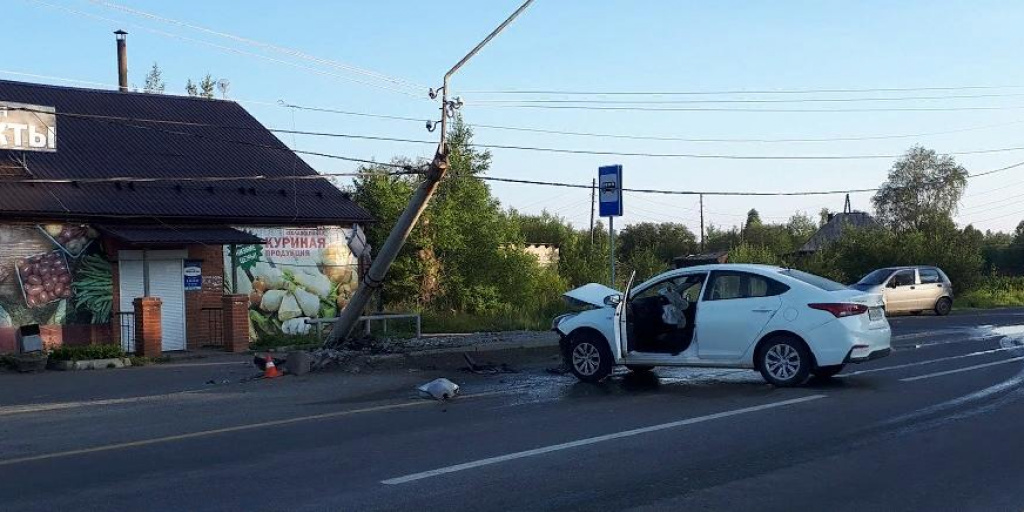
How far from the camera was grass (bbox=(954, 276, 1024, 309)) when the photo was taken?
36.3 meters

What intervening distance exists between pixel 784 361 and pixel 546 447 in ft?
15.0

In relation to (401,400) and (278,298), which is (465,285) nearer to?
(278,298)

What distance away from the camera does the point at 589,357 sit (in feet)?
43.8

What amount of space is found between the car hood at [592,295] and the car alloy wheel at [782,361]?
2332mm

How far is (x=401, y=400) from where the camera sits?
40.5ft

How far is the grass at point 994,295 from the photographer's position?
3628 centimetres

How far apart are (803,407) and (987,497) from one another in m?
3.83

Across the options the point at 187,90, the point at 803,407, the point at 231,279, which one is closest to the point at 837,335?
the point at 803,407

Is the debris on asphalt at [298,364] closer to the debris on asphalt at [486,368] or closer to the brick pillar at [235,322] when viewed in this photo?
the debris on asphalt at [486,368]

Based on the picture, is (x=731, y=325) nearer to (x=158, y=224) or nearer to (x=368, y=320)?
(x=368, y=320)

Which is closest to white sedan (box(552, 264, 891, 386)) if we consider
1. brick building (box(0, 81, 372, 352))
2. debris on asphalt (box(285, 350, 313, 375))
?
debris on asphalt (box(285, 350, 313, 375))

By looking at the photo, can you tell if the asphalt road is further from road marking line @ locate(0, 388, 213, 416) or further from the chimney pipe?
the chimney pipe

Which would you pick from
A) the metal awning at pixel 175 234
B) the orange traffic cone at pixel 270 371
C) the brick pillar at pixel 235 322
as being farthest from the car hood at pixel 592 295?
the metal awning at pixel 175 234

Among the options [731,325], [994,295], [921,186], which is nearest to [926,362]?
[731,325]
